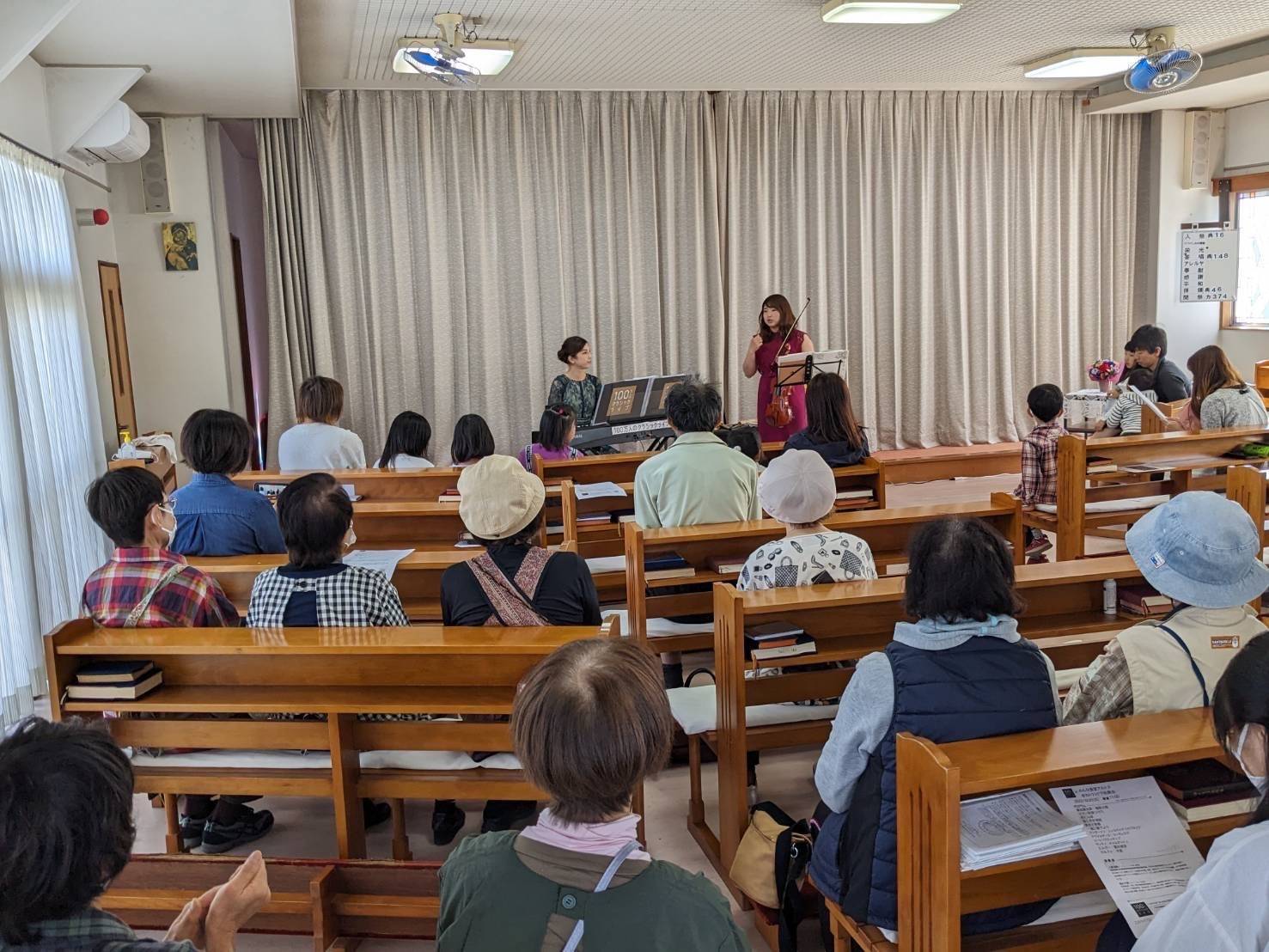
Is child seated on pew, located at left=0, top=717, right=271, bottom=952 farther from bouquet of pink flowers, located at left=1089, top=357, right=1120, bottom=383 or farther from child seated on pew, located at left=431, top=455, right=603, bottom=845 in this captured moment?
bouquet of pink flowers, located at left=1089, top=357, right=1120, bottom=383

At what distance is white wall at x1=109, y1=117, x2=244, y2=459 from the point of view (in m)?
6.40

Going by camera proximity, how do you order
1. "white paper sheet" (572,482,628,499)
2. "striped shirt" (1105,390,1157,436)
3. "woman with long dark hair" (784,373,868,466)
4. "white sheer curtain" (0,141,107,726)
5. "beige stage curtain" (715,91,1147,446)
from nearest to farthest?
"white sheer curtain" (0,141,107,726), "white paper sheet" (572,482,628,499), "woman with long dark hair" (784,373,868,466), "striped shirt" (1105,390,1157,436), "beige stage curtain" (715,91,1147,446)

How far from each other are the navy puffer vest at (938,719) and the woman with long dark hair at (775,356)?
452cm

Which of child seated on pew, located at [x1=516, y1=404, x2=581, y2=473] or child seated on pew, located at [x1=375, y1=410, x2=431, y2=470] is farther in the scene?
child seated on pew, located at [x1=516, y1=404, x2=581, y2=473]

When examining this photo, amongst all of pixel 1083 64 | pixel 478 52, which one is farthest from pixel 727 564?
pixel 1083 64

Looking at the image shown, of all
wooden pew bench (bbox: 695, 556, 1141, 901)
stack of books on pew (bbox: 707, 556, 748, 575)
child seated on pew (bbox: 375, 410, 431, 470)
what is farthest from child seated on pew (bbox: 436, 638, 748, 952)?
child seated on pew (bbox: 375, 410, 431, 470)

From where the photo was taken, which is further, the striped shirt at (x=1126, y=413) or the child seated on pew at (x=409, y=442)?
the striped shirt at (x=1126, y=413)

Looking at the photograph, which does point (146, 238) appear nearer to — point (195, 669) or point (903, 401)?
point (195, 669)

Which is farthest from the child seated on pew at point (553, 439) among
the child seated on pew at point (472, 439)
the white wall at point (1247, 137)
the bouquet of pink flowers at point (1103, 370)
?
the white wall at point (1247, 137)

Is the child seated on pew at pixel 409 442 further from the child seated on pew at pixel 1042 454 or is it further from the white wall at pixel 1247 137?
the white wall at pixel 1247 137

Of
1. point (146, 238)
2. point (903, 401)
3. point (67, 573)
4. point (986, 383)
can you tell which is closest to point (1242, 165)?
point (986, 383)

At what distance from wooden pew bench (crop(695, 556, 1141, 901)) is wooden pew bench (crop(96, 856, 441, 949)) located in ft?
2.41

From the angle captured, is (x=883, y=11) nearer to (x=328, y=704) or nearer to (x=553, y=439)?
(x=553, y=439)

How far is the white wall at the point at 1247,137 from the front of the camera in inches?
316
